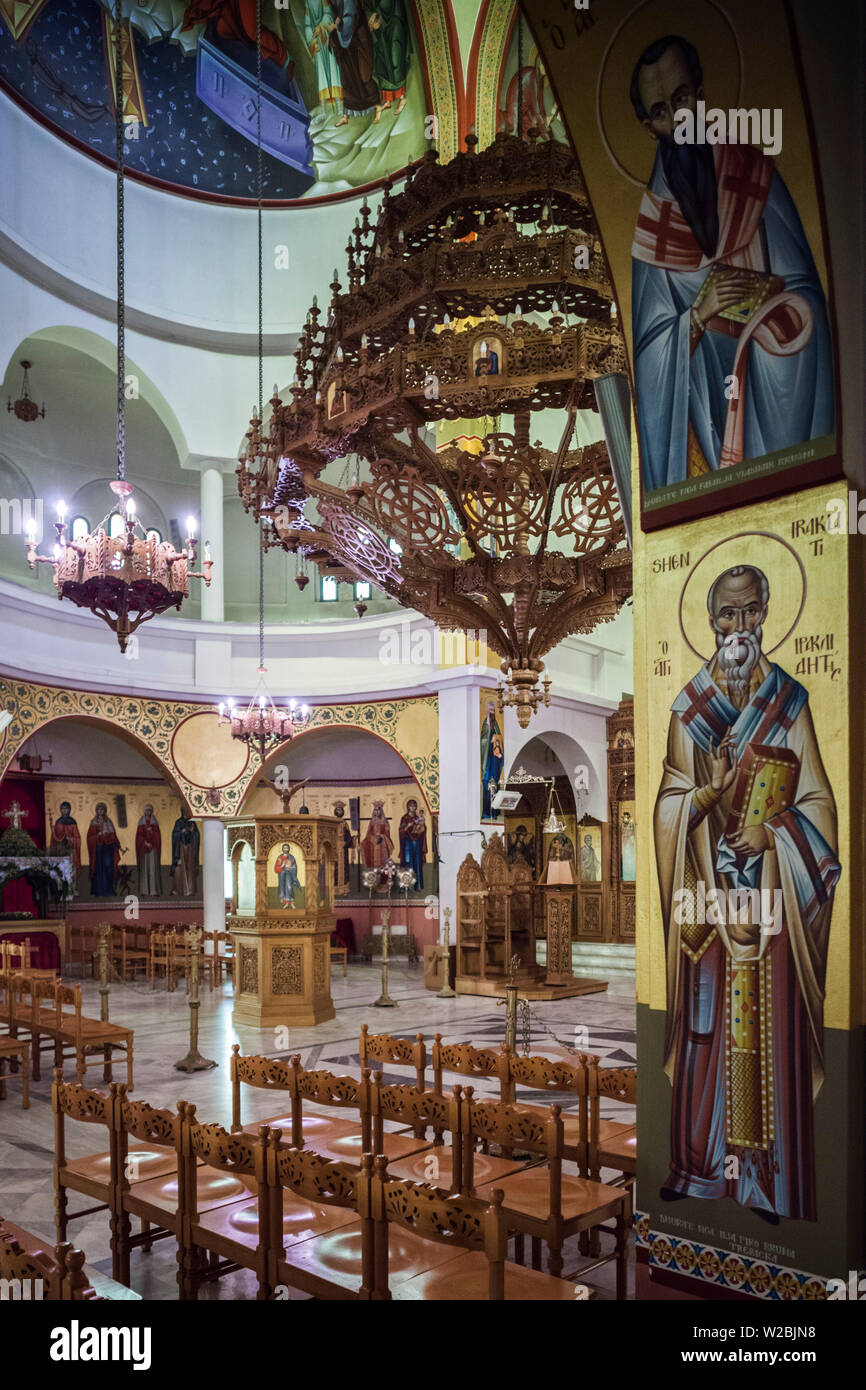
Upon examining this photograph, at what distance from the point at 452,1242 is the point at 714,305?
275 centimetres

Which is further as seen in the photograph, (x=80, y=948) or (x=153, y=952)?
(x=80, y=948)

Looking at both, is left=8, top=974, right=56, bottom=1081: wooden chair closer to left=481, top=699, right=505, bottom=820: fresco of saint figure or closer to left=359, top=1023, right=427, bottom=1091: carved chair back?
left=359, top=1023, right=427, bottom=1091: carved chair back

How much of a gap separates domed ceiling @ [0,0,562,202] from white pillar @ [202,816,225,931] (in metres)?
9.79

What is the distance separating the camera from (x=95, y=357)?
14.9 meters

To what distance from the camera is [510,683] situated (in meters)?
7.20

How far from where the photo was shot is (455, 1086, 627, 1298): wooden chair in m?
3.63

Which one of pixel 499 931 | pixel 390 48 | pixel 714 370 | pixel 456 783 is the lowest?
pixel 499 931

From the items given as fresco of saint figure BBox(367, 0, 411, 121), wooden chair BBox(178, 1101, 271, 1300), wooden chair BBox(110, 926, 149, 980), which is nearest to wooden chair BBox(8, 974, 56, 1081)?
wooden chair BBox(178, 1101, 271, 1300)

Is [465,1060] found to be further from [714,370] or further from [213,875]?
[213,875]

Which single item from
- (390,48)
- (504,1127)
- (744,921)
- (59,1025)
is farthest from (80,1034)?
(390,48)

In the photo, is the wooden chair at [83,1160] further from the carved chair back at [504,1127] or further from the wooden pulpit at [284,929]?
the wooden pulpit at [284,929]

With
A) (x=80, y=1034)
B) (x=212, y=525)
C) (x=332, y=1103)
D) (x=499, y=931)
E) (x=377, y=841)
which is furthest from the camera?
(x=377, y=841)

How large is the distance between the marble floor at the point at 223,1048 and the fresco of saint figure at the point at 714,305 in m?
3.47

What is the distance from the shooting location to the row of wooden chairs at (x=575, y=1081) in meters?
4.53
